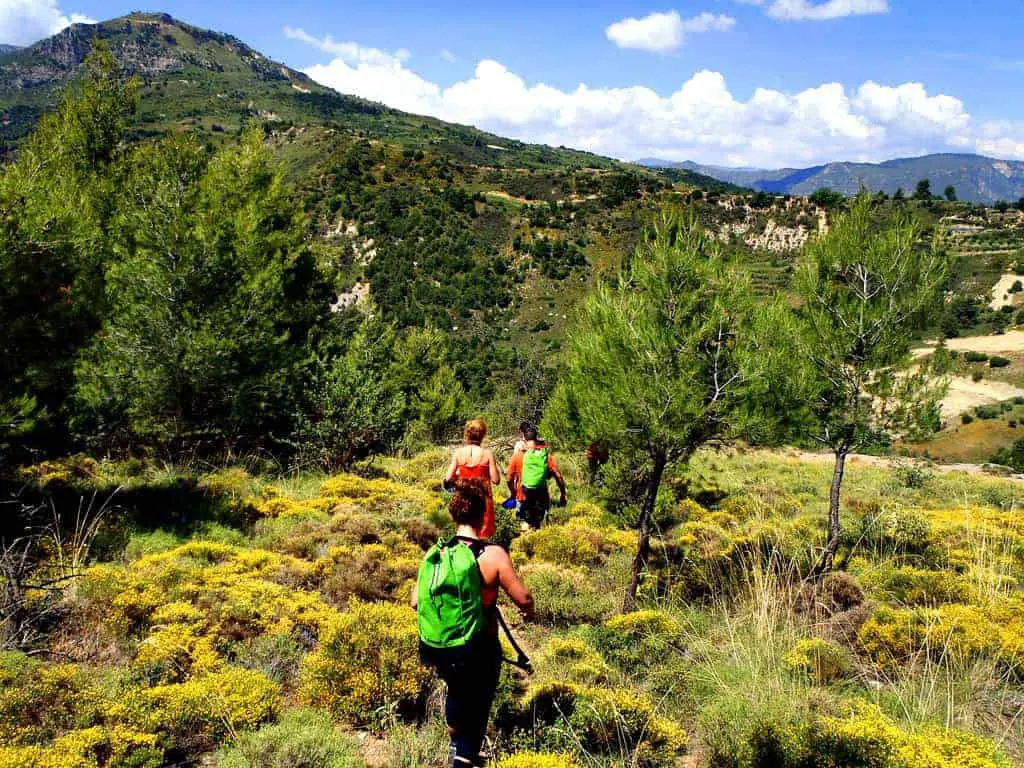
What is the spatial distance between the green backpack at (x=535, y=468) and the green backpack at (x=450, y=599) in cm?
545

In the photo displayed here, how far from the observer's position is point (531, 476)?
8.49 meters

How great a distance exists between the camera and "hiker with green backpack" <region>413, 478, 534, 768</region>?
9.69 ft

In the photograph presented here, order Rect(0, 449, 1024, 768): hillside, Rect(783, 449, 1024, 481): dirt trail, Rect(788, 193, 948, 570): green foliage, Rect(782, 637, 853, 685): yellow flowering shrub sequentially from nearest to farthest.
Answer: Rect(0, 449, 1024, 768): hillside, Rect(782, 637, 853, 685): yellow flowering shrub, Rect(788, 193, 948, 570): green foliage, Rect(783, 449, 1024, 481): dirt trail

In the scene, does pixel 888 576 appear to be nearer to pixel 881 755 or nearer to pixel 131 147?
pixel 881 755

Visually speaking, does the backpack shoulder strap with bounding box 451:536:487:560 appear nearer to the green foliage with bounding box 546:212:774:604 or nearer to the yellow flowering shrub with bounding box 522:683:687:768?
the yellow flowering shrub with bounding box 522:683:687:768

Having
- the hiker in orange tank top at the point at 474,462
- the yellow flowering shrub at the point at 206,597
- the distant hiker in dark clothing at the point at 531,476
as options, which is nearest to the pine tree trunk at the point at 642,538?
the hiker in orange tank top at the point at 474,462

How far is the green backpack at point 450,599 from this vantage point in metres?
2.94

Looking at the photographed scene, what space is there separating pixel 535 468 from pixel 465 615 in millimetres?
5540

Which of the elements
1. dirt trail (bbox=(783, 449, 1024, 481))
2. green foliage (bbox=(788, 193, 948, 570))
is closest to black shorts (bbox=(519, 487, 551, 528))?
green foliage (bbox=(788, 193, 948, 570))

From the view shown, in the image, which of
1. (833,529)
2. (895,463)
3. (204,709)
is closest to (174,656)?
(204,709)

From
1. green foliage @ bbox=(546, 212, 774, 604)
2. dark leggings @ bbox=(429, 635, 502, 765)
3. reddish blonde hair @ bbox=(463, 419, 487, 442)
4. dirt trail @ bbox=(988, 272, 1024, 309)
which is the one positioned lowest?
dark leggings @ bbox=(429, 635, 502, 765)

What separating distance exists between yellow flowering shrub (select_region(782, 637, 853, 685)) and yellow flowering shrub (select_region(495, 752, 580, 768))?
86.4 inches

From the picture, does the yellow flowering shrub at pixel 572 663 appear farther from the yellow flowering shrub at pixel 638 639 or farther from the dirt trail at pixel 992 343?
the dirt trail at pixel 992 343

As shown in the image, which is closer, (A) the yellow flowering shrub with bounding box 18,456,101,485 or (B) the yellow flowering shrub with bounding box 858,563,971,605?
(B) the yellow flowering shrub with bounding box 858,563,971,605
